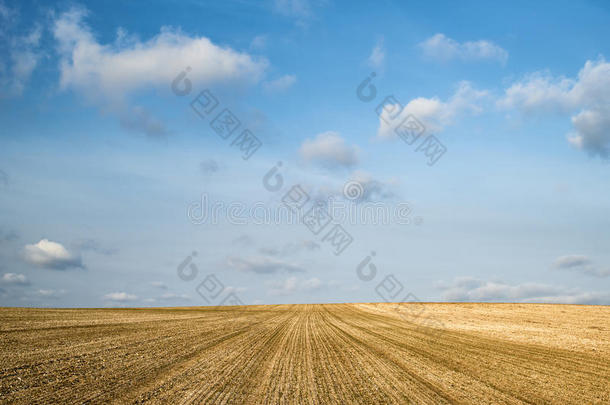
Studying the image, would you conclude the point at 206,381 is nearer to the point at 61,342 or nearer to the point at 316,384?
the point at 316,384

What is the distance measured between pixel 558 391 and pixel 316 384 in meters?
5.86

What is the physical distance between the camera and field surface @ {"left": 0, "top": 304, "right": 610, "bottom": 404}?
9422 mm

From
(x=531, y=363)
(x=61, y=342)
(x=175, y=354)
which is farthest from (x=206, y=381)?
(x=531, y=363)

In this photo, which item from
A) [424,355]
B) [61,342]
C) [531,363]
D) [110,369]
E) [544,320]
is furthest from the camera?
[544,320]

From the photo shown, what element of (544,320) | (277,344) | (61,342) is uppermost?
(61,342)

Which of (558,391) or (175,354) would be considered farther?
(175,354)

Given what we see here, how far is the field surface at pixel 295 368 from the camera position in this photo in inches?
371

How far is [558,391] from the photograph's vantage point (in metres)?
10.3

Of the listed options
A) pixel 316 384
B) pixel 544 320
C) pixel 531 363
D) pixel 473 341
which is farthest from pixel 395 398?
pixel 544 320

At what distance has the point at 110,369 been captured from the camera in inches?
462

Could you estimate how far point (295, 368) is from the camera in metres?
12.3

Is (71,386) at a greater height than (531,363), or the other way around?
(71,386)

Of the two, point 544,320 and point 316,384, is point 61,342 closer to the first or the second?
point 316,384

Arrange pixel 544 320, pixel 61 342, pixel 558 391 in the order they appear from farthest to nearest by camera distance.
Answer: pixel 544 320 < pixel 61 342 < pixel 558 391
